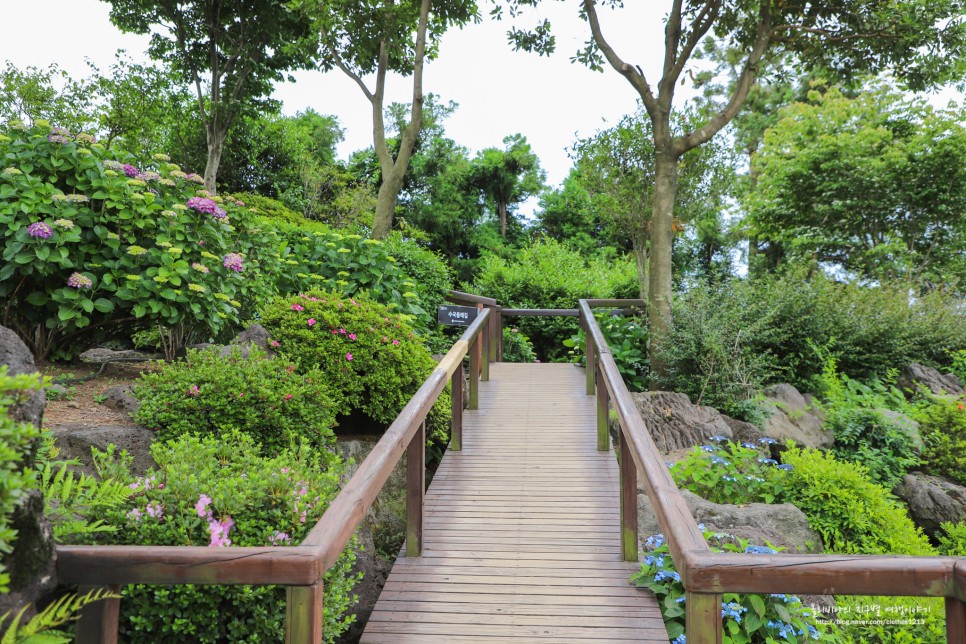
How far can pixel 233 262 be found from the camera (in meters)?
5.34

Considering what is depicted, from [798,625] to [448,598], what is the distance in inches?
65.7

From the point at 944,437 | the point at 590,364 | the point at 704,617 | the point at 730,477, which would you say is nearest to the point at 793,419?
the point at 944,437

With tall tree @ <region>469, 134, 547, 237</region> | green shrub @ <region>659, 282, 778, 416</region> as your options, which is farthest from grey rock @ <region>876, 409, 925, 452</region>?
tall tree @ <region>469, 134, 547, 237</region>

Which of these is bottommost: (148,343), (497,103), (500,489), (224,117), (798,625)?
(798,625)

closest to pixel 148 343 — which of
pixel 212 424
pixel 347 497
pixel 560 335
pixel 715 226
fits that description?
pixel 212 424

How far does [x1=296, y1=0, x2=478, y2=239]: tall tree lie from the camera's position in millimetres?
10859

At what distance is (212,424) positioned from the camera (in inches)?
163

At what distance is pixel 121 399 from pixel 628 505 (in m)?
3.23

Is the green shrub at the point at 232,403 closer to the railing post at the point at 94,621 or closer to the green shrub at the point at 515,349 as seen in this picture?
the railing post at the point at 94,621

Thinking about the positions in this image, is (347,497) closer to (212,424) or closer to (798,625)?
(212,424)

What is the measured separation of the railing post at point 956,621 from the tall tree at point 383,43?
30.8 ft

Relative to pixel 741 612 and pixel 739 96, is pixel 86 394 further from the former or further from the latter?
pixel 739 96

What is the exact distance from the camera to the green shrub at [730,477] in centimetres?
540

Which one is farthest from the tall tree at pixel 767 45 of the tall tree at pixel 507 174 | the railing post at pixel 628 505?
the tall tree at pixel 507 174
